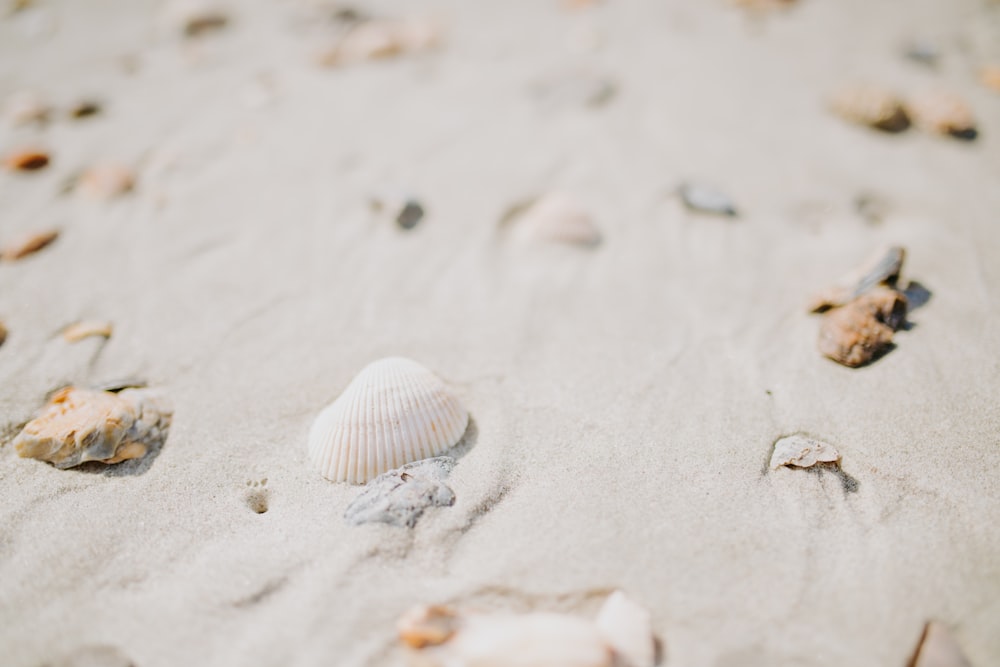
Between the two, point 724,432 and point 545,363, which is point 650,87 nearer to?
point 545,363

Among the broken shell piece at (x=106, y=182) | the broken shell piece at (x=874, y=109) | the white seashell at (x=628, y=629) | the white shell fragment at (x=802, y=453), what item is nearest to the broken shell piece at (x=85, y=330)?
the broken shell piece at (x=106, y=182)

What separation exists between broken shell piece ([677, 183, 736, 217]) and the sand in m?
0.05

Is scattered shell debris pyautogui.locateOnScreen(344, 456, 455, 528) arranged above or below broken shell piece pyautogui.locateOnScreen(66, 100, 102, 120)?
below

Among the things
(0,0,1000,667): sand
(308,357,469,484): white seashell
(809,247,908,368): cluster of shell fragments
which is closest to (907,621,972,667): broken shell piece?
(0,0,1000,667): sand

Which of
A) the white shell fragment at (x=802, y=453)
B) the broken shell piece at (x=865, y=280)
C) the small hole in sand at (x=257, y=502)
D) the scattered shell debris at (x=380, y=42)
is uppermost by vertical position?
the scattered shell debris at (x=380, y=42)

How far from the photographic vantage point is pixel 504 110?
139 inches

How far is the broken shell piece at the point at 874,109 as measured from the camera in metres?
3.17

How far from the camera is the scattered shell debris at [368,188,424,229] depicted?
2887mm

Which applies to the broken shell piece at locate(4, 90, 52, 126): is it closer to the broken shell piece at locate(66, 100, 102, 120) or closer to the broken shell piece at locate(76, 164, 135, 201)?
the broken shell piece at locate(66, 100, 102, 120)

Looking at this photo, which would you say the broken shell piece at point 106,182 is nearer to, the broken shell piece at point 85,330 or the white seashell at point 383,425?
the broken shell piece at point 85,330

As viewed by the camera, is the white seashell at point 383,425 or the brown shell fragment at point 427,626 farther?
the white seashell at point 383,425

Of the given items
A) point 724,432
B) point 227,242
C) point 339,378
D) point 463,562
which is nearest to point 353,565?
point 463,562

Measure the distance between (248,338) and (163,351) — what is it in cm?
32

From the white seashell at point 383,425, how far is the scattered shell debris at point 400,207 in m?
1.05
